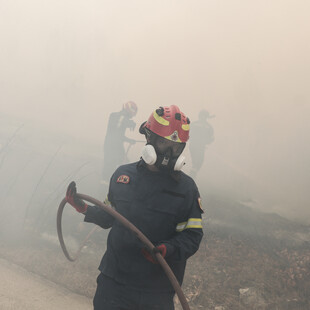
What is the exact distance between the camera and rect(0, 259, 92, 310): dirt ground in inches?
125

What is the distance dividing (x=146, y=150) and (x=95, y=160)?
809 cm

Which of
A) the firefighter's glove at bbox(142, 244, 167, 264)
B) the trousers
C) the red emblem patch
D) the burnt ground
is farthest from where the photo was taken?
the burnt ground

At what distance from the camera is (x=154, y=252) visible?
1533mm

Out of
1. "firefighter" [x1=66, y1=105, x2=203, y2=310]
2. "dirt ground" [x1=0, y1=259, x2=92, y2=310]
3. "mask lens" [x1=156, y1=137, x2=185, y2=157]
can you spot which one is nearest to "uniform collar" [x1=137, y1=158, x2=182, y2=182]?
"firefighter" [x1=66, y1=105, x2=203, y2=310]

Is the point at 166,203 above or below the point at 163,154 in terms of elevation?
below

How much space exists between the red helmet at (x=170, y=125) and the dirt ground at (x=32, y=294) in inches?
95.2

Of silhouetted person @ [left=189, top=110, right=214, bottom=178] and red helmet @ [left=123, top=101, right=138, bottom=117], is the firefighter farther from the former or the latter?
silhouetted person @ [left=189, top=110, right=214, bottom=178]

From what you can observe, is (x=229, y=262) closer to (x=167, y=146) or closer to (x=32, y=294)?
(x=32, y=294)

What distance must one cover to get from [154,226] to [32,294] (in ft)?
7.97

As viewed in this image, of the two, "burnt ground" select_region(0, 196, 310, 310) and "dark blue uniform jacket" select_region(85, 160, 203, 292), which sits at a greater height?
"dark blue uniform jacket" select_region(85, 160, 203, 292)

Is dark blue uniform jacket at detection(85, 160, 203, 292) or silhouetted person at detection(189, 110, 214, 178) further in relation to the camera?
silhouetted person at detection(189, 110, 214, 178)

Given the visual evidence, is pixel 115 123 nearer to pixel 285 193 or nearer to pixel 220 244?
pixel 220 244

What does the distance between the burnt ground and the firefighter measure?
220 cm

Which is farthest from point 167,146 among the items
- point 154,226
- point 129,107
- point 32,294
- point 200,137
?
point 200,137
